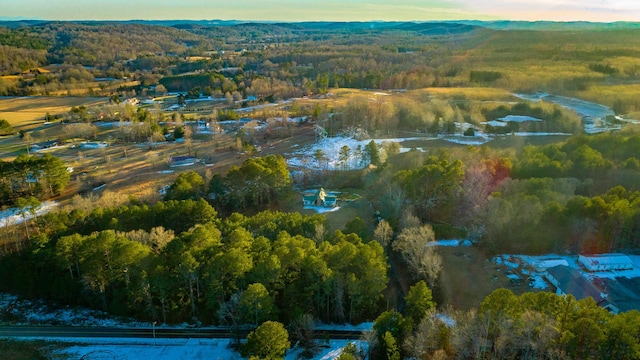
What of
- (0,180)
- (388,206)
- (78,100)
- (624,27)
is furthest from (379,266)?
(624,27)

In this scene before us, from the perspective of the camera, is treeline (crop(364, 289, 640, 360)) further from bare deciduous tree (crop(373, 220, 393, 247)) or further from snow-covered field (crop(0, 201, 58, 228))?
snow-covered field (crop(0, 201, 58, 228))

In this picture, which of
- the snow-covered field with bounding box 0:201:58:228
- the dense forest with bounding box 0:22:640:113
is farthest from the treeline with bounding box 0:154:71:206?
the dense forest with bounding box 0:22:640:113

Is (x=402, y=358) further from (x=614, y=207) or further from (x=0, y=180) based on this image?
(x=0, y=180)

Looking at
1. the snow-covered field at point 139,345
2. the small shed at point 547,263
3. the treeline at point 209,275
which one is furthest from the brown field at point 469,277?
the snow-covered field at point 139,345

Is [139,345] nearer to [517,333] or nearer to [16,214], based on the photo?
[517,333]

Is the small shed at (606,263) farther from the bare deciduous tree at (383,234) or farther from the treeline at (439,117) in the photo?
the treeline at (439,117)
